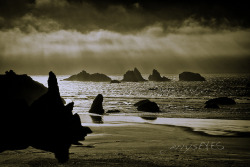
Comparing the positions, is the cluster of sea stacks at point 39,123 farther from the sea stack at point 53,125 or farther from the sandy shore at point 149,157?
the sandy shore at point 149,157

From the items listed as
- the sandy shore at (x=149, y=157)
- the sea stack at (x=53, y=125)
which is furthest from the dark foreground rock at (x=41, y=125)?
the sandy shore at (x=149, y=157)

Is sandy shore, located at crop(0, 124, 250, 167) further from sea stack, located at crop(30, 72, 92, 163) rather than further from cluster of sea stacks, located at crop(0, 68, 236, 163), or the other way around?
cluster of sea stacks, located at crop(0, 68, 236, 163)

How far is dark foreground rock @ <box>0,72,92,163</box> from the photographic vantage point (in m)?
7.08

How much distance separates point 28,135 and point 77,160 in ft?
10.4

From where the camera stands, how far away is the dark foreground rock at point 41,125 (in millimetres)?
7078

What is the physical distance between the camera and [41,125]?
7.44m

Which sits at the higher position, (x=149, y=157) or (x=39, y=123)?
(x=39, y=123)

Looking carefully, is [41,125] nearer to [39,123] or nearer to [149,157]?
[39,123]

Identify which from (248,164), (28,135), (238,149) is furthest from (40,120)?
(238,149)

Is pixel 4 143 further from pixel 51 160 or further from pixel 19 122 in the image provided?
pixel 51 160

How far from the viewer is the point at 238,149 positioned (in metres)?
13.6

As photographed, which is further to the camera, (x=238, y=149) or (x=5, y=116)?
(x=238, y=149)

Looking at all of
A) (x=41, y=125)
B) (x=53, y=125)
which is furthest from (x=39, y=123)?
(x=53, y=125)

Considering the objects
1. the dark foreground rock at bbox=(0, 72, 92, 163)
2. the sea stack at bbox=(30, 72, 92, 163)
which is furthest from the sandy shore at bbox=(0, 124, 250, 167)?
the dark foreground rock at bbox=(0, 72, 92, 163)
